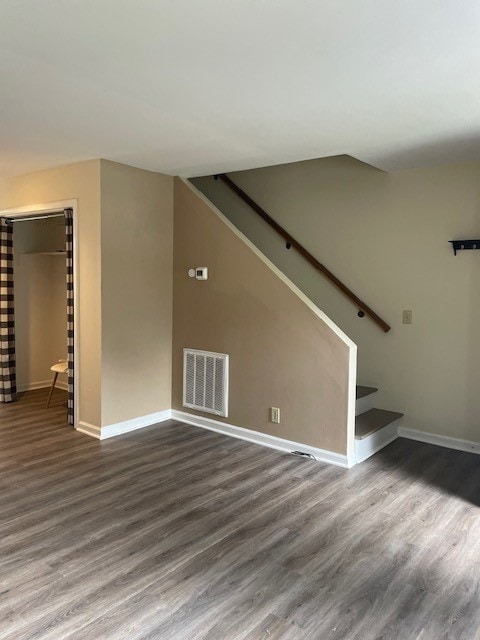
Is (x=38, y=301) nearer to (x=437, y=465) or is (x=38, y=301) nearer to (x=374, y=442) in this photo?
(x=374, y=442)

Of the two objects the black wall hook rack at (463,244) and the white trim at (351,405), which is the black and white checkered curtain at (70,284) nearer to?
the white trim at (351,405)

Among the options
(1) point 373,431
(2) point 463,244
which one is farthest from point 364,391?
(2) point 463,244

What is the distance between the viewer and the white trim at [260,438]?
3.69m

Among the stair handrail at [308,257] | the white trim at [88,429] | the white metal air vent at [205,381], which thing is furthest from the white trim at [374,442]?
the white trim at [88,429]

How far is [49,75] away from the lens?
233cm

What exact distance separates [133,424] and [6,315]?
1959mm

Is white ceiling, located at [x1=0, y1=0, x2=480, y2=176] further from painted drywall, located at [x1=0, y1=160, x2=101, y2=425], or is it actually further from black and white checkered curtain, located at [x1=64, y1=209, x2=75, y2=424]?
black and white checkered curtain, located at [x1=64, y1=209, x2=75, y2=424]

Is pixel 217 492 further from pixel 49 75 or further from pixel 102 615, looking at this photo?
pixel 49 75

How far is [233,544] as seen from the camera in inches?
101

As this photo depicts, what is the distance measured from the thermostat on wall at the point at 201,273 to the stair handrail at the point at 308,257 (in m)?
0.93

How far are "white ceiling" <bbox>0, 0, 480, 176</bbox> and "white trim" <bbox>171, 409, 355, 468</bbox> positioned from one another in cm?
228

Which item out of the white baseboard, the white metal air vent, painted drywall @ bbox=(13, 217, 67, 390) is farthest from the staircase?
painted drywall @ bbox=(13, 217, 67, 390)

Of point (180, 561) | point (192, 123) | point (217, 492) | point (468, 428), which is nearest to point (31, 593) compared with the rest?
point (180, 561)

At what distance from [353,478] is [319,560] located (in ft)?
3.52
